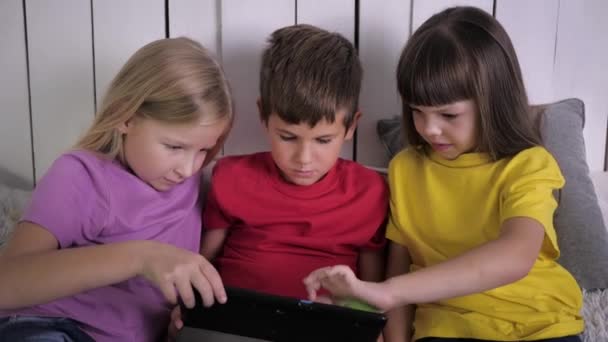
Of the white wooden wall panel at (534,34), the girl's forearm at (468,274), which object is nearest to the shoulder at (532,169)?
the girl's forearm at (468,274)

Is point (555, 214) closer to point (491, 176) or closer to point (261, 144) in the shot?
point (491, 176)

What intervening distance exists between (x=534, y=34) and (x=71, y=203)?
946 mm

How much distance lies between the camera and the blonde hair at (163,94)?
3.42ft

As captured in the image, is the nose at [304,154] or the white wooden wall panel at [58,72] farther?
the white wooden wall panel at [58,72]

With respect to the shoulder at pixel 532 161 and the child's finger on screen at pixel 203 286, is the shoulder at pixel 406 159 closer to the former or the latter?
the shoulder at pixel 532 161

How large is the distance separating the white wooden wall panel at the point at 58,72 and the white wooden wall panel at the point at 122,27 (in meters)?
0.02

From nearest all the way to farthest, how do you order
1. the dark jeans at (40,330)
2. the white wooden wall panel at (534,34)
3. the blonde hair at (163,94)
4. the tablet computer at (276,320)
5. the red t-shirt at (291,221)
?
the tablet computer at (276,320) → the dark jeans at (40,330) → the blonde hair at (163,94) → the red t-shirt at (291,221) → the white wooden wall panel at (534,34)

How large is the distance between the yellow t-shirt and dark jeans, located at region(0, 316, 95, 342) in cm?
53

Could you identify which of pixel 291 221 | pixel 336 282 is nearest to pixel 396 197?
pixel 291 221

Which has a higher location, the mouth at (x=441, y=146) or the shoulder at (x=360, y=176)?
the mouth at (x=441, y=146)

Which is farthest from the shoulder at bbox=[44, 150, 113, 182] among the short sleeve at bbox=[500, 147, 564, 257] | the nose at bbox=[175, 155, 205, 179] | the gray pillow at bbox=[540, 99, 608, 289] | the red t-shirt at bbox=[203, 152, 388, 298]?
the gray pillow at bbox=[540, 99, 608, 289]

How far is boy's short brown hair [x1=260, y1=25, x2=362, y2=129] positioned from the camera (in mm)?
1071

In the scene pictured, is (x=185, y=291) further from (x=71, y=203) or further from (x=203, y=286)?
(x=71, y=203)

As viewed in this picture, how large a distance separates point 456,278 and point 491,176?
232mm
